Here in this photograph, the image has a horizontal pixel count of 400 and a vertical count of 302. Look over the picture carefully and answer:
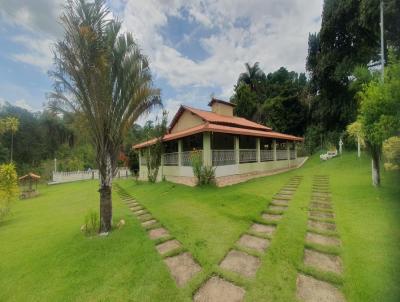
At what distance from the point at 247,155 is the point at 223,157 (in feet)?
7.67

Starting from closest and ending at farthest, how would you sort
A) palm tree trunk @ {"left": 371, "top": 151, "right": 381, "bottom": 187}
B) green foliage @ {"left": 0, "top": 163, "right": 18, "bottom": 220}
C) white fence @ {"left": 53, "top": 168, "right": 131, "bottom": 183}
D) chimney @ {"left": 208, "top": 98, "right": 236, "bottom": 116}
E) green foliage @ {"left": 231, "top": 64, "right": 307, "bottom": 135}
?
palm tree trunk @ {"left": 371, "top": 151, "right": 381, "bottom": 187} < green foliage @ {"left": 0, "top": 163, "right": 18, "bottom": 220} < chimney @ {"left": 208, "top": 98, "right": 236, "bottom": 116} < white fence @ {"left": 53, "top": 168, "right": 131, "bottom": 183} < green foliage @ {"left": 231, "top": 64, "right": 307, "bottom": 135}

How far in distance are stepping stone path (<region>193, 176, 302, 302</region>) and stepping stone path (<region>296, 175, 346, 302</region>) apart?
71 centimetres

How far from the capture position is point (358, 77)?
8.23m

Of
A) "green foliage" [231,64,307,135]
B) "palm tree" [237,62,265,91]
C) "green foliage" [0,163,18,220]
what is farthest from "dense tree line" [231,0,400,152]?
"green foliage" [0,163,18,220]

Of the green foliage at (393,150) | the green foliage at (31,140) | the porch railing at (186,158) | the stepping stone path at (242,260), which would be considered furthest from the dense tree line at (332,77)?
the green foliage at (31,140)

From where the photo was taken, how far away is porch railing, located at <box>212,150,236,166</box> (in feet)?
34.3

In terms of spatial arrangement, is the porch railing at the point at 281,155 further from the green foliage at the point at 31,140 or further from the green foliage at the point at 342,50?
the green foliage at the point at 31,140

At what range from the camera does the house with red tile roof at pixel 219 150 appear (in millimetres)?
10461

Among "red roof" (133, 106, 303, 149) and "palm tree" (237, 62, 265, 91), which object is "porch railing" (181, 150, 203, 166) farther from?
"palm tree" (237, 62, 265, 91)

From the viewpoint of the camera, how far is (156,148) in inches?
517

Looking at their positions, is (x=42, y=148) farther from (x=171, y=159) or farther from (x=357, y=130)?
(x=357, y=130)

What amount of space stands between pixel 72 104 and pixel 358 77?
10.5 m

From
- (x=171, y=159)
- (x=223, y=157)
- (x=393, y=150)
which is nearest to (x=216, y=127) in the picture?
(x=223, y=157)

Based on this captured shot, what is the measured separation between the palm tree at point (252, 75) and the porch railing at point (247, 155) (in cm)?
2357
